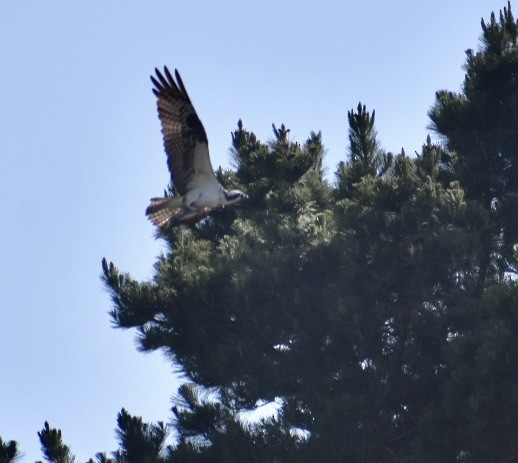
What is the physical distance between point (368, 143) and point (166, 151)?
201 cm

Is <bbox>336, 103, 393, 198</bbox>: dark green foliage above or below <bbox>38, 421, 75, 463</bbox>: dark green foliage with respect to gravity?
above

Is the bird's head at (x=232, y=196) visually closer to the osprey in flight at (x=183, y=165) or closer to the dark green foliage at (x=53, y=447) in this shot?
the osprey in flight at (x=183, y=165)

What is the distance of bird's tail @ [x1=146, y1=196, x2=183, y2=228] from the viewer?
15.2 meters

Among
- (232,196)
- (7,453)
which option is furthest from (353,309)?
(7,453)

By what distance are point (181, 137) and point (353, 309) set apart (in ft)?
7.44

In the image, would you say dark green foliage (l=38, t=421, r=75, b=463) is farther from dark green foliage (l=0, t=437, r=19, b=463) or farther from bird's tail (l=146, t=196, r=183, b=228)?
bird's tail (l=146, t=196, r=183, b=228)

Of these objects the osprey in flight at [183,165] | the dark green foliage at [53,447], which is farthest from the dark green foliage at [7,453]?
the osprey in flight at [183,165]

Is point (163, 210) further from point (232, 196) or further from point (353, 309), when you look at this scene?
point (353, 309)

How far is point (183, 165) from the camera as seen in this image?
1487 centimetres

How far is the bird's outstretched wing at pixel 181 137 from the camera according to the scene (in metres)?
14.3

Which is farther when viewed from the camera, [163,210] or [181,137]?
[163,210]

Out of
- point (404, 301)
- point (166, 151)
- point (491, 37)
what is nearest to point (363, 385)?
point (404, 301)

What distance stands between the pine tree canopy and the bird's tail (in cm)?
42

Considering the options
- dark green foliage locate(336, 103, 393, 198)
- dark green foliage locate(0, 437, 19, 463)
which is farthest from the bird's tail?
dark green foliage locate(0, 437, 19, 463)
